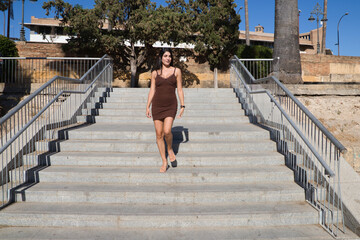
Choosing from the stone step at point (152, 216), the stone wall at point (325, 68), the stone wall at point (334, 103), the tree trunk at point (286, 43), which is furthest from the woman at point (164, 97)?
the stone wall at point (325, 68)

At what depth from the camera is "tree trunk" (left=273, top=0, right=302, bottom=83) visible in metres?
8.11

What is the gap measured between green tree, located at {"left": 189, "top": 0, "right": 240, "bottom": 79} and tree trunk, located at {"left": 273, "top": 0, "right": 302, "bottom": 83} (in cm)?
720

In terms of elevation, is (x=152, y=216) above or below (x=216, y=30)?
below

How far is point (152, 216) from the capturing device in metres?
3.21

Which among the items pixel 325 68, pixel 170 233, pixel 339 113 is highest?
pixel 325 68

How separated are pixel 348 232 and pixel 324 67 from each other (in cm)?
1710

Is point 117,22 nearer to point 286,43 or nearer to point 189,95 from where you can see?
point 189,95

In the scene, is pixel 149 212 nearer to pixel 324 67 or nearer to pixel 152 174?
pixel 152 174

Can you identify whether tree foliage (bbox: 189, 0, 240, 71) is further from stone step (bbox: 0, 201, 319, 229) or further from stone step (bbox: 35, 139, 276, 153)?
stone step (bbox: 0, 201, 319, 229)

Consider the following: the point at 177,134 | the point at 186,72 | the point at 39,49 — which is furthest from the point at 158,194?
the point at 39,49

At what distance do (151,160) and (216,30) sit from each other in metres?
13.1

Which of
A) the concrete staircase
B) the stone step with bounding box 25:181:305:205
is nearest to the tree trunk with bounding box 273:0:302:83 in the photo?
the concrete staircase

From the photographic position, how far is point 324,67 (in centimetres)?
1783

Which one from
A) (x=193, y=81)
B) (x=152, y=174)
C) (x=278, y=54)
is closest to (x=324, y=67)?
(x=193, y=81)
